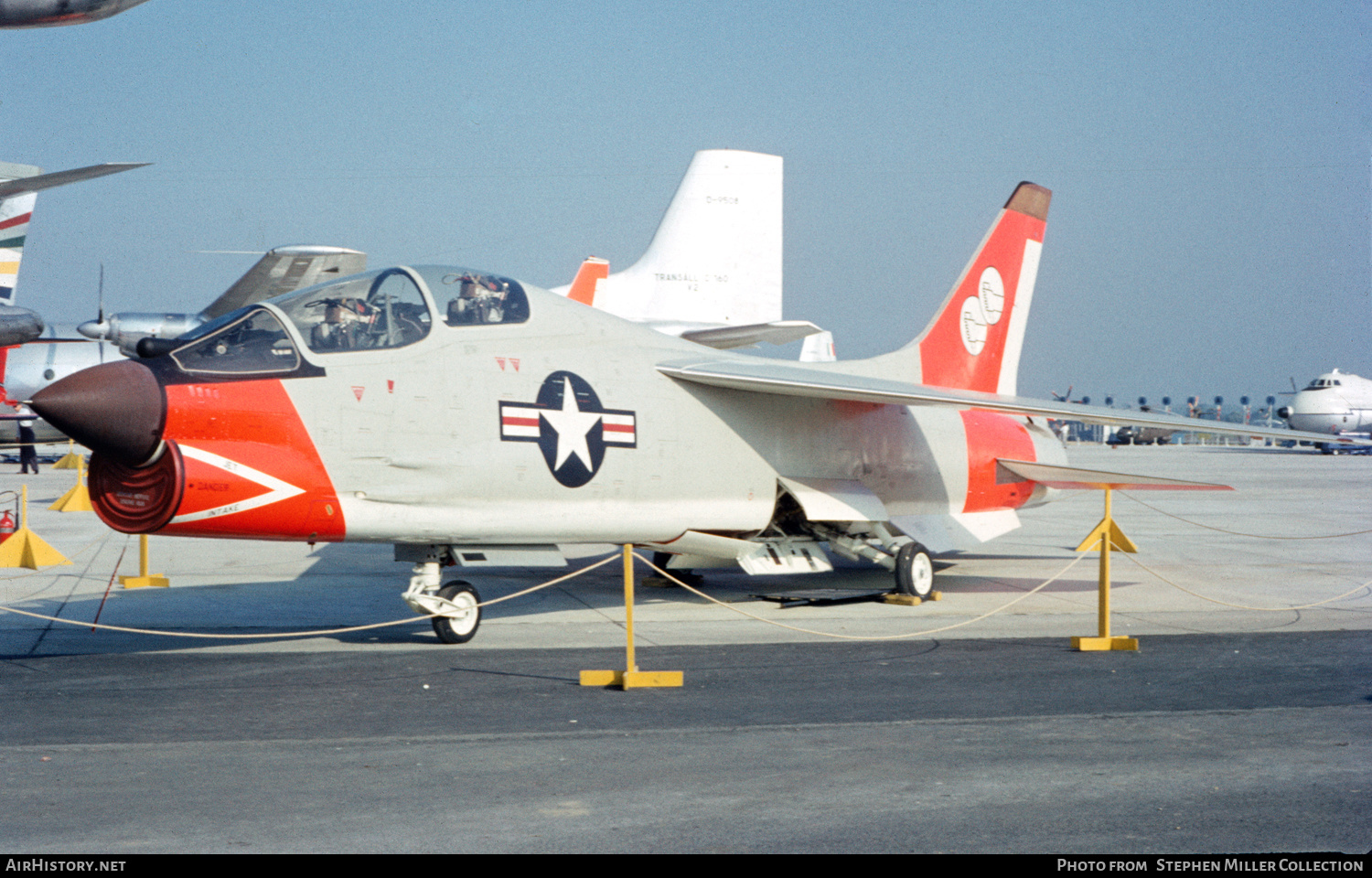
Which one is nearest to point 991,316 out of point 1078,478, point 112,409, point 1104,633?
point 1078,478

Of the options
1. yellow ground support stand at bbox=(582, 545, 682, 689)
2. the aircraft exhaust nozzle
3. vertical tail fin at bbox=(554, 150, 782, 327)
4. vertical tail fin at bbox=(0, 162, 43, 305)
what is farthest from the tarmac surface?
the aircraft exhaust nozzle

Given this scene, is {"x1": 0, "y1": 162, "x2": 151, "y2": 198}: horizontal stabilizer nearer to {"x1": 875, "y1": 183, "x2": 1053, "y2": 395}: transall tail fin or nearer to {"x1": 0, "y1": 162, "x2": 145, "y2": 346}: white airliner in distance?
{"x1": 0, "y1": 162, "x2": 145, "y2": 346}: white airliner in distance

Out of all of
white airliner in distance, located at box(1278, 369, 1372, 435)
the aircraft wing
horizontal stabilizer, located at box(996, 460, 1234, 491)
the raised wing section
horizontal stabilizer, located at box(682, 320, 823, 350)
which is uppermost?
the raised wing section

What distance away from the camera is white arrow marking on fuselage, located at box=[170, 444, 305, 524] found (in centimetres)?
784

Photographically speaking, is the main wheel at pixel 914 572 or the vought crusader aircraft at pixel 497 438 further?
the main wheel at pixel 914 572

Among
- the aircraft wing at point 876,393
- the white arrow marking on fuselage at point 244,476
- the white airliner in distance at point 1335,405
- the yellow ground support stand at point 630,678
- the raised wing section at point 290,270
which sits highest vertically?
the raised wing section at point 290,270

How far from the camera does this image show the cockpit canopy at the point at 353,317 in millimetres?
8289

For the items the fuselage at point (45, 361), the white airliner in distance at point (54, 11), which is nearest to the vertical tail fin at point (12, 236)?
the white airliner in distance at point (54, 11)

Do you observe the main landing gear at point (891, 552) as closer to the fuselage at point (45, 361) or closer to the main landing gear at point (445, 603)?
the main landing gear at point (445, 603)

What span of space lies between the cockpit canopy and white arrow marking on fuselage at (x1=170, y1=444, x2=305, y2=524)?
23.9 inches

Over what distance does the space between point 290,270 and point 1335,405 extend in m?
49.5

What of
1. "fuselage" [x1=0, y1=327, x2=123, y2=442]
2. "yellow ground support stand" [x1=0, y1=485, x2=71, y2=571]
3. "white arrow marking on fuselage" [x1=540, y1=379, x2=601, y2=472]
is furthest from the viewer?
"fuselage" [x1=0, y1=327, x2=123, y2=442]

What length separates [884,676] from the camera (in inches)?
330

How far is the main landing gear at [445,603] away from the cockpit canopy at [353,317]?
1.92 metres
